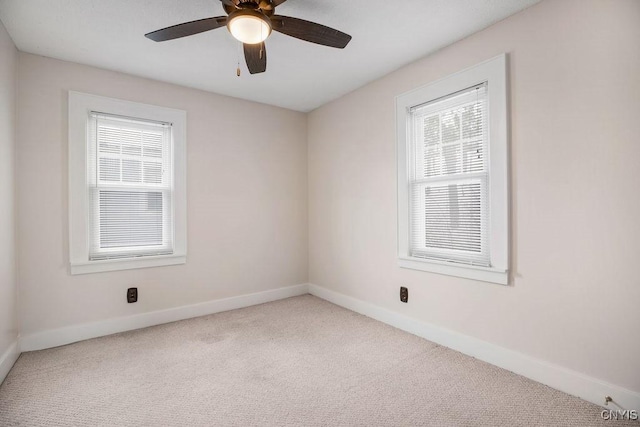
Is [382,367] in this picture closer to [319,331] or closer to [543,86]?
[319,331]

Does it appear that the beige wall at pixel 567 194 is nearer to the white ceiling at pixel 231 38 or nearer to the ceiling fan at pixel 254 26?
the white ceiling at pixel 231 38

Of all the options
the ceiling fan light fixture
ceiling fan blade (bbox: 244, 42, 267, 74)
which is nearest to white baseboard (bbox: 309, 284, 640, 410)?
ceiling fan blade (bbox: 244, 42, 267, 74)

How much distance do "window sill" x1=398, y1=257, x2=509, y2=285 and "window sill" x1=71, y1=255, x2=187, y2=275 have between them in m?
2.32

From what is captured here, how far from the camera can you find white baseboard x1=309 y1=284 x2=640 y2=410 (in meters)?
1.79

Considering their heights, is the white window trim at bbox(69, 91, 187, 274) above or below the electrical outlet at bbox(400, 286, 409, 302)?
above

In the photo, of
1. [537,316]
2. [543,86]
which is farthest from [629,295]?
[543,86]

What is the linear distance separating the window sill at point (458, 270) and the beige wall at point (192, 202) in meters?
1.76

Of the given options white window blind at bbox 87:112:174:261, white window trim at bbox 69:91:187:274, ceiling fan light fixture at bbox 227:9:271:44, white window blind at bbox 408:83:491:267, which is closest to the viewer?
ceiling fan light fixture at bbox 227:9:271:44

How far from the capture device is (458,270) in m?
2.55

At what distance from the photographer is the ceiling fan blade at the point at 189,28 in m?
1.81

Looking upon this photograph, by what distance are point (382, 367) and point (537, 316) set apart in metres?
1.10

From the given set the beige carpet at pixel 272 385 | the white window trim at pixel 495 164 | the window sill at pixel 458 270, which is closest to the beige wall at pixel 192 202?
the beige carpet at pixel 272 385

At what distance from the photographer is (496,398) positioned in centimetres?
191

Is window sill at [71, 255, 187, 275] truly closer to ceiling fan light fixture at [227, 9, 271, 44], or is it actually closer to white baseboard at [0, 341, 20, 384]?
white baseboard at [0, 341, 20, 384]
